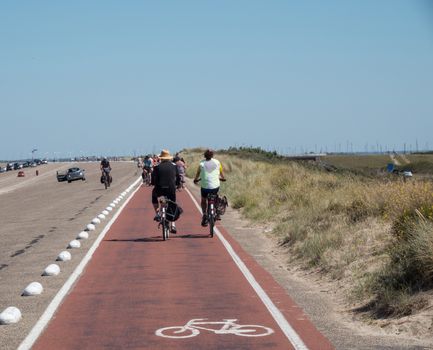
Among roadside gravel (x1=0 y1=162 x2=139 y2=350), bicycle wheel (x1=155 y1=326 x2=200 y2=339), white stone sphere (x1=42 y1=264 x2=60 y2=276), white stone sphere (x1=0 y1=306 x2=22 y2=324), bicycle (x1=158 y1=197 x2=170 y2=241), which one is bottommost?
roadside gravel (x1=0 y1=162 x2=139 y2=350)

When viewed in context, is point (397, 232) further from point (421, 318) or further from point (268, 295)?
point (421, 318)

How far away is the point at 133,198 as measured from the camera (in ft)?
128

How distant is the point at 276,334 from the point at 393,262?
3.40 meters

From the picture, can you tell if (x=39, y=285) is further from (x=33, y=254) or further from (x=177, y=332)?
(x=33, y=254)

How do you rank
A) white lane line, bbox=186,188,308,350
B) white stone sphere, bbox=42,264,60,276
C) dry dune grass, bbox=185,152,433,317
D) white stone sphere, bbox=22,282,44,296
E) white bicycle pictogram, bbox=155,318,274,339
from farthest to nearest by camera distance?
white stone sphere, bbox=42,264,60,276
white stone sphere, bbox=22,282,44,296
dry dune grass, bbox=185,152,433,317
white bicycle pictogram, bbox=155,318,274,339
white lane line, bbox=186,188,308,350

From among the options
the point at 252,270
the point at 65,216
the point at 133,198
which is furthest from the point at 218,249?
the point at 133,198

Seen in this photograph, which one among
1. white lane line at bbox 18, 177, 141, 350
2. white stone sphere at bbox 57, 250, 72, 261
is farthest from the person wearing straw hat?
white stone sphere at bbox 57, 250, 72, 261

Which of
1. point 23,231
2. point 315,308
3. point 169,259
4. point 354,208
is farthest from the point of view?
point 23,231

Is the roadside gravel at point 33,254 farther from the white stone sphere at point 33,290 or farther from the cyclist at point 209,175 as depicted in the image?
the cyclist at point 209,175

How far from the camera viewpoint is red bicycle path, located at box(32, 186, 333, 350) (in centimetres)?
877

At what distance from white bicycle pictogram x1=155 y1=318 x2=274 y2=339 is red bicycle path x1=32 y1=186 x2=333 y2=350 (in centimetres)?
10

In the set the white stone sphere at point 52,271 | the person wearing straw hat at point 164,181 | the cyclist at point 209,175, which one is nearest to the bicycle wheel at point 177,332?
the white stone sphere at point 52,271

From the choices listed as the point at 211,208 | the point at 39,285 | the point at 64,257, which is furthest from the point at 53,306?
the point at 211,208

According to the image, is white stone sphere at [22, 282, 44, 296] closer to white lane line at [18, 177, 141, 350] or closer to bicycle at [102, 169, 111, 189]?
white lane line at [18, 177, 141, 350]
